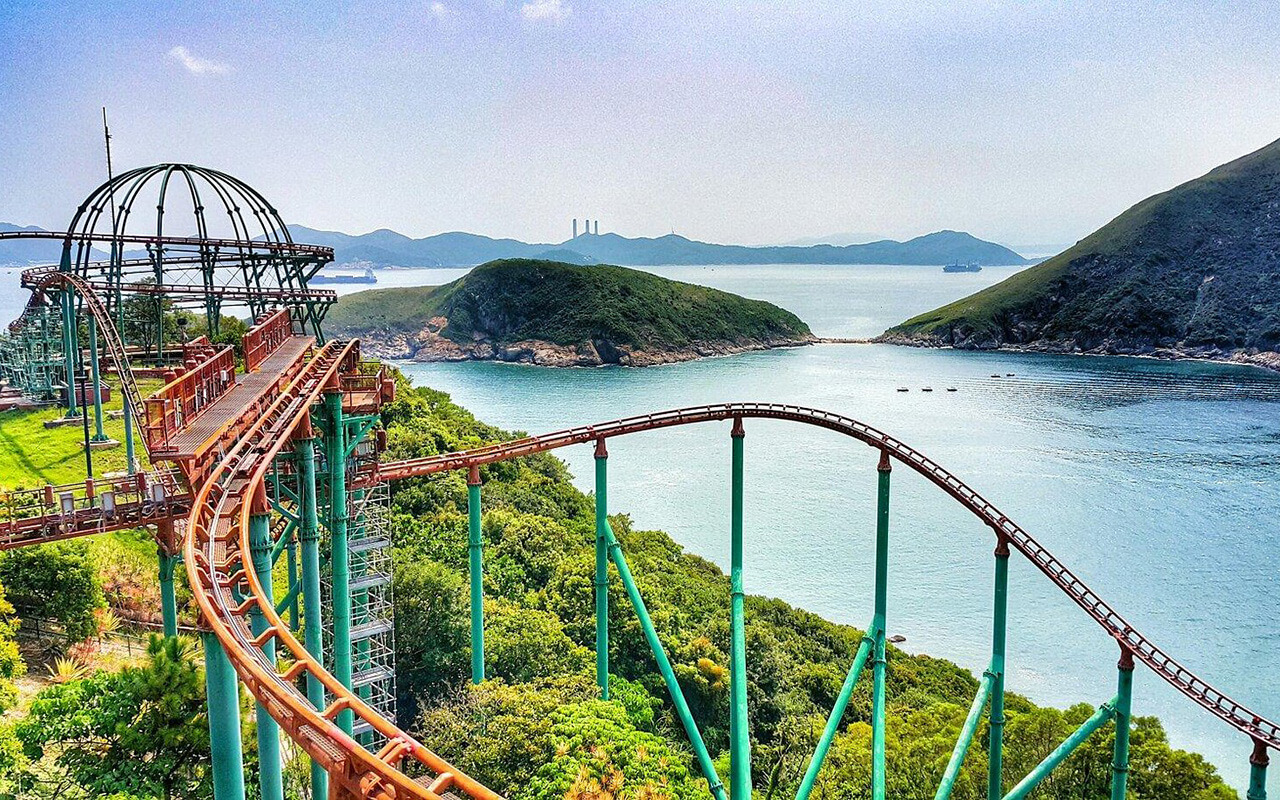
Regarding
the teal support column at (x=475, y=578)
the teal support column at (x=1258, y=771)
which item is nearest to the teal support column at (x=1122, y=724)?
the teal support column at (x=1258, y=771)

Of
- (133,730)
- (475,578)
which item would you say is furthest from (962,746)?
(133,730)

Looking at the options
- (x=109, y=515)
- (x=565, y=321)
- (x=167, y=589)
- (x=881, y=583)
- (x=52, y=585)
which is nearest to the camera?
(x=109, y=515)

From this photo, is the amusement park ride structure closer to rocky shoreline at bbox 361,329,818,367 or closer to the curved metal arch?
the curved metal arch

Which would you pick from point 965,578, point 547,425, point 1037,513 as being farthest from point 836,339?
point 965,578

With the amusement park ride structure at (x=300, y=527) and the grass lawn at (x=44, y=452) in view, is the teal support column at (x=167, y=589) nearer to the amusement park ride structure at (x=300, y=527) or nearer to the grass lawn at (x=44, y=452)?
the amusement park ride structure at (x=300, y=527)

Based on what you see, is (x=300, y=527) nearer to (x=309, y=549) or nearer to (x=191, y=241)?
(x=309, y=549)

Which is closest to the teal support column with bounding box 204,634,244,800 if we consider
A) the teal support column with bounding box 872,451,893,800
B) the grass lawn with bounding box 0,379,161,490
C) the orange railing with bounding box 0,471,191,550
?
the orange railing with bounding box 0,471,191,550
